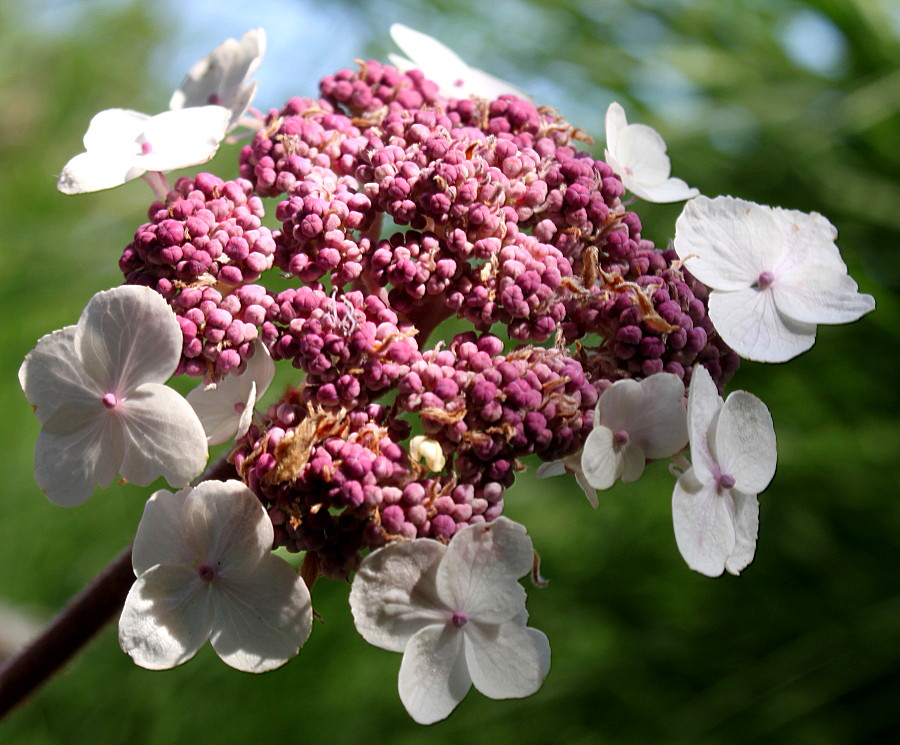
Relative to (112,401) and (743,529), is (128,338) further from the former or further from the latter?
(743,529)

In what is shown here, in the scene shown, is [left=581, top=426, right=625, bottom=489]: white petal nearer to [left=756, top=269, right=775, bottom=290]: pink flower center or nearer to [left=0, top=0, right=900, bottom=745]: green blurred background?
[left=756, top=269, right=775, bottom=290]: pink flower center

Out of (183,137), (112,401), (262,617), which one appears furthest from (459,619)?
(183,137)

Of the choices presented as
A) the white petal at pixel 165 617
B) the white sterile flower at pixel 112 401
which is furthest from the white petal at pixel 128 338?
the white petal at pixel 165 617

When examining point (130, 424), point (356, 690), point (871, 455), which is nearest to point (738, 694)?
point (871, 455)

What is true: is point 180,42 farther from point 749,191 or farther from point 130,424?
point 130,424

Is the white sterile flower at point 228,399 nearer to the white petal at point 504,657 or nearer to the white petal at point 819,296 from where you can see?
the white petal at point 504,657

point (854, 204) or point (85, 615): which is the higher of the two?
point (85, 615)

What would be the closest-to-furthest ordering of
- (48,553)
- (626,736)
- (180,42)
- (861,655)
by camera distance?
(861,655) → (626,736) → (48,553) → (180,42)
